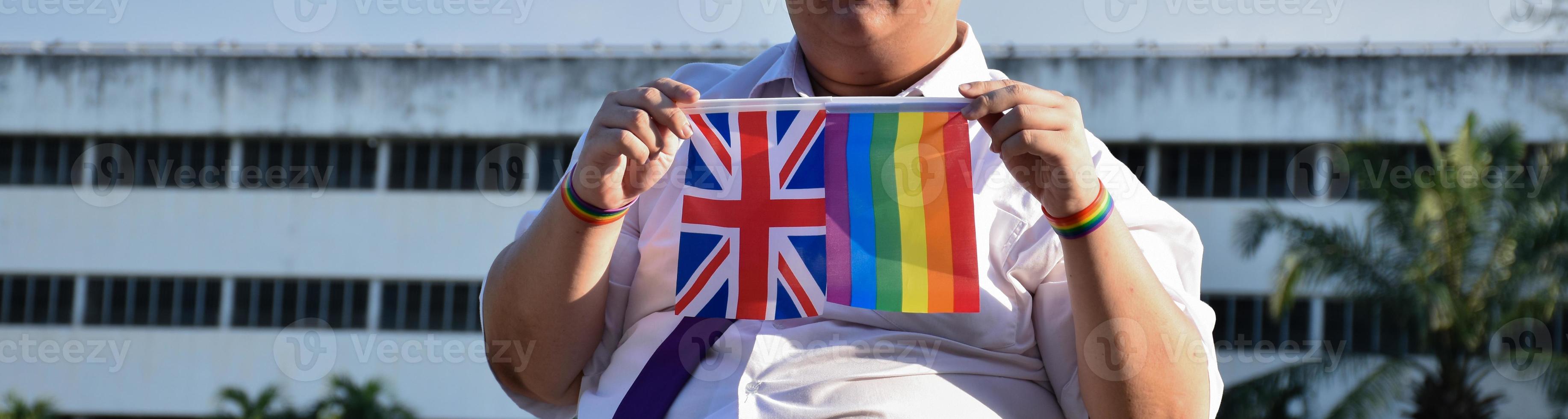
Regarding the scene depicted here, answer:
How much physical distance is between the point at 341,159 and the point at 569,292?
19.0m

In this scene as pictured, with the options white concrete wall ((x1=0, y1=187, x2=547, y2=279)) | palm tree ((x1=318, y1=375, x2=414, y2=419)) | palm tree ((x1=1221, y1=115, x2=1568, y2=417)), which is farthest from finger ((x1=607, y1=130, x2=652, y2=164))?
white concrete wall ((x1=0, y1=187, x2=547, y2=279))

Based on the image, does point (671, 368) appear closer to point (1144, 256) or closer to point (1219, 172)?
point (1144, 256)

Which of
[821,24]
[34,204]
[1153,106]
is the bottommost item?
[34,204]

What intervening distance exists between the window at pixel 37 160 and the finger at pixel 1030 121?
2132 cm

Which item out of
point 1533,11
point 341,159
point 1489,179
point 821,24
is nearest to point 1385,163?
point 1489,179

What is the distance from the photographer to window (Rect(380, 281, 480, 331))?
19422 millimetres

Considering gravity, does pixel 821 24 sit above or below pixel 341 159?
above

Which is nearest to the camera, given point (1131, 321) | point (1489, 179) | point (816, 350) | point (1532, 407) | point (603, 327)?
point (1131, 321)

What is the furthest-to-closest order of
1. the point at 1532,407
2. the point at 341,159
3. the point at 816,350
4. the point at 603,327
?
the point at 341,159 → the point at 1532,407 → the point at 603,327 → the point at 816,350

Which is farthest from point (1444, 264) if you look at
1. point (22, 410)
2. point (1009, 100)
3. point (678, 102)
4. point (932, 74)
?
point (22, 410)

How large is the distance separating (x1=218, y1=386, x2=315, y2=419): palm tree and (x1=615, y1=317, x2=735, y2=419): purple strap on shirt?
17680mm

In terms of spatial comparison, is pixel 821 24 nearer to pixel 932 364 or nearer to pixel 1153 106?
pixel 932 364

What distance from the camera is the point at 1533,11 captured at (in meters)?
13.2

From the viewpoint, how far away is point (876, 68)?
87.4 inches
